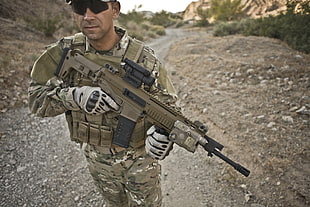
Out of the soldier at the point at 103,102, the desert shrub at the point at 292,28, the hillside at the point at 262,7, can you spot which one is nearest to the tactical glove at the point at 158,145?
the soldier at the point at 103,102

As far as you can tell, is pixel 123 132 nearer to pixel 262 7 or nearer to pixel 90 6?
pixel 90 6

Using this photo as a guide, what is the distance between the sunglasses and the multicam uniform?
0.78 ft

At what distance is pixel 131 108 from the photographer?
1.55 metres

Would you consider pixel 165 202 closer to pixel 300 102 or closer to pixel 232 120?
pixel 232 120

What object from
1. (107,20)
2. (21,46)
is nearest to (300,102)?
(107,20)

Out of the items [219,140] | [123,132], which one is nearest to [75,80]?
[123,132]

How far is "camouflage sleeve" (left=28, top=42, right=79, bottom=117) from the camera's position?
1562mm

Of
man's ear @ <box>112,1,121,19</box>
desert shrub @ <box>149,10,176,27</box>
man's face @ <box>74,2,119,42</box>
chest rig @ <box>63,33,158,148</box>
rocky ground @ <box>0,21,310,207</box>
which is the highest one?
desert shrub @ <box>149,10,176,27</box>

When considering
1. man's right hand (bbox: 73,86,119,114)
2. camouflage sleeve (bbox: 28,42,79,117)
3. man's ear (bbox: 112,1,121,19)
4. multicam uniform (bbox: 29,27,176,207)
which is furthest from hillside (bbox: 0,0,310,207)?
man's ear (bbox: 112,1,121,19)

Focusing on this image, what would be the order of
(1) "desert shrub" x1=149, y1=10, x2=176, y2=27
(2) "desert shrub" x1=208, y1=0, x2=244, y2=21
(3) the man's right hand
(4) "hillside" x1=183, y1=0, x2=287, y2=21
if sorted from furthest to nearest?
(1) "desert shrub" x1=149, y1=10, x2=176, y2=27 → (2) "desert shrub" x1=208, y1=0, x2=244, y2=21 → (4) "hillside" x1=183, y1=0, x2=287, y2=21 → (3) the man's right hand

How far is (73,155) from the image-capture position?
11.0ft

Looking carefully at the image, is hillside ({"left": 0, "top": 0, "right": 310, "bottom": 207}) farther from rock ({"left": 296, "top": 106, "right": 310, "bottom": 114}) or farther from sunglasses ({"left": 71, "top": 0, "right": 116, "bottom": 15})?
sunglasses ({"left": 71, "top": 0, "right": 116, "bottom": 15})

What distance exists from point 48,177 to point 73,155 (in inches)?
20.6

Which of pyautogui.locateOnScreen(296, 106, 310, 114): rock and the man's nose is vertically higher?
the man's nose
